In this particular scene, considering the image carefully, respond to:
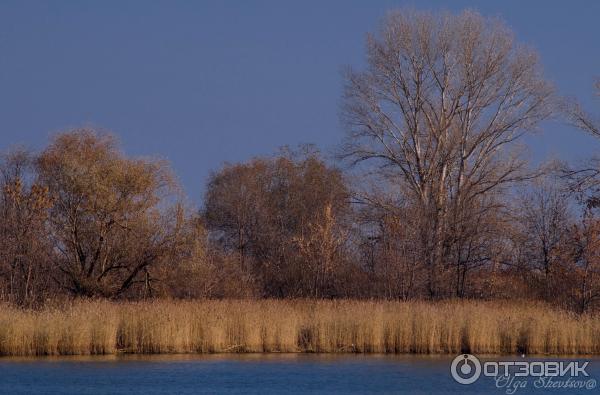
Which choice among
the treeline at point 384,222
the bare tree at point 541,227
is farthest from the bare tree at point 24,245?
the bare tree at point 541,227

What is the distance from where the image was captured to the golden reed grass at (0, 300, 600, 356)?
23188 mm

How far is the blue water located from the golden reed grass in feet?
1.95

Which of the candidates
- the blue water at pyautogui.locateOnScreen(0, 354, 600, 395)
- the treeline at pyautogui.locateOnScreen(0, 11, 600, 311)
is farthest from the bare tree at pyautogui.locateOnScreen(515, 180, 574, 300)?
the blue water at pyautogui.locateOnScreen(0, 354, 600, 395)

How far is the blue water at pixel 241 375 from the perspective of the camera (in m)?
18.7

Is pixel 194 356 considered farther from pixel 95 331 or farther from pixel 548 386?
pixel 548 386

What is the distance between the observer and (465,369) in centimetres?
2172

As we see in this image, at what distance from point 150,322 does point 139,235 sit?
41.1 feet

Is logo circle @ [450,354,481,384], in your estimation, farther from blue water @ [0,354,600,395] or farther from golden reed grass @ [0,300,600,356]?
golden reed grass @ [0,300,600,356]

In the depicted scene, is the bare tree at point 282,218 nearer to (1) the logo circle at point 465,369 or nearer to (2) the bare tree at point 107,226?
(2) the bare tree at point 107,226

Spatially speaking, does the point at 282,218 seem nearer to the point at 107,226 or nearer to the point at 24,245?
the point at 107,226

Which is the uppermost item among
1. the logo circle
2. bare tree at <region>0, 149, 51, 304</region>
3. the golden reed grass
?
bare tree at <region>0, 149, 51, 304</region>

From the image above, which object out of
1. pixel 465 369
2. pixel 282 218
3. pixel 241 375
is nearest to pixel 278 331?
pixel 241 375

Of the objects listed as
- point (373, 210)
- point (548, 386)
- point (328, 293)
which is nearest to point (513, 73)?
point (373, 210)

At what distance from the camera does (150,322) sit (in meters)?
24.0
